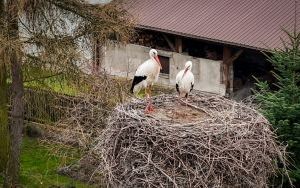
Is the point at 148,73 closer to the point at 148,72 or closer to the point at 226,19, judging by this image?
the point at 148,72

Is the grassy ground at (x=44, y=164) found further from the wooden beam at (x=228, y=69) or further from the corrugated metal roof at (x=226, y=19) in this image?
the wooden beam at (x=228, y=69)

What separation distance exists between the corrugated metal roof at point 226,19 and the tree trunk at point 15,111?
19.8ft

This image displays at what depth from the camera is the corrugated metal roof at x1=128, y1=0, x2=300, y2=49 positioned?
74.4ft

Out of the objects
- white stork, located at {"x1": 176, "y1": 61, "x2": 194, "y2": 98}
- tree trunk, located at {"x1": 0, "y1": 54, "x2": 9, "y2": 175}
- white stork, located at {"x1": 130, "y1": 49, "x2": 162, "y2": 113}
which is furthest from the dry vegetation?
tree trunk, located at {"x1": 0, "y1": 54, "x2": 9, "y2": 175}

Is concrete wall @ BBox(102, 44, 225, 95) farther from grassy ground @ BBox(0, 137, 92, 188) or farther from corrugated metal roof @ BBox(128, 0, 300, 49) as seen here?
grassy ground @ BBox(0, 137, 92, 188)

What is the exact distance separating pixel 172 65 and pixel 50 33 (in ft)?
25.8

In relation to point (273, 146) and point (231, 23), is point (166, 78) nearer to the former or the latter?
point (231, 23)

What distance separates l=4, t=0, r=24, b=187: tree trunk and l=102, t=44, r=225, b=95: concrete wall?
533 centimetres

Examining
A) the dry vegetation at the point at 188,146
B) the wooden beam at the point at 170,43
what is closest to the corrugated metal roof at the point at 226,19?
the wooden beam at the point at 170,43

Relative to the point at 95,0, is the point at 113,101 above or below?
below

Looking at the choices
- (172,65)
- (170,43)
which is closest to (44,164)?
(172,65)

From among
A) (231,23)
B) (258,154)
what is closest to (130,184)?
(258,154)

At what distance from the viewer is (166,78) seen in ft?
82.5

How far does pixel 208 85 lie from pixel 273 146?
33.1ft
